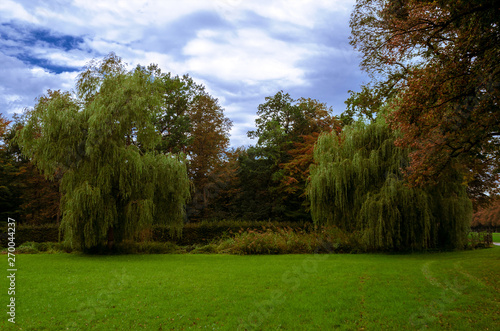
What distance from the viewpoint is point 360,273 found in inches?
370

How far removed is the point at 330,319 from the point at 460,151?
18.5ft

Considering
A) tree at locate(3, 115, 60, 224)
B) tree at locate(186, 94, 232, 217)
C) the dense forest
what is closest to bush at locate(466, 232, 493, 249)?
the dense forest

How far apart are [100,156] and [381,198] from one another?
40.7 ft

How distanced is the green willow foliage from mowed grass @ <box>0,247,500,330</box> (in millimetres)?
4202

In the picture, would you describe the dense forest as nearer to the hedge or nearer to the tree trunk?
the tree trunk

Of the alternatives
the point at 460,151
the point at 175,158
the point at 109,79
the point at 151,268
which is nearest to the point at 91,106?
the point at 109,79

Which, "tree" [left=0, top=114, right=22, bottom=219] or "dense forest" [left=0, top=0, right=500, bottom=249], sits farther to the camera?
"tree" [left=0, top=114, right=22, bottom=219]

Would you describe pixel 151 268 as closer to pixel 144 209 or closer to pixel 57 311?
pixel 144 209

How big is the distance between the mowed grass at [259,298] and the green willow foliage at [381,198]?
13.8 feet

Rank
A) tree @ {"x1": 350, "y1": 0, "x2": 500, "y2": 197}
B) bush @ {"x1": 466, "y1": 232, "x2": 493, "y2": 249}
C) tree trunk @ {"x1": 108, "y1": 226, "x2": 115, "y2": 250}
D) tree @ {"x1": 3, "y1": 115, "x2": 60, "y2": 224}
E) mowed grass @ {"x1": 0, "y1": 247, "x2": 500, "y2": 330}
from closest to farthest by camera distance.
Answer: mowed grass @ {"x1": 0, "y1": 247, "x2": 500, "y2": 330}, tree @ {"x1": 350, "y1": 0, "x2": 500, "y2": 197}, tree trunk @ {"x1": 108, "y1": 226, "x2": 115, "y2": 250}, bush @ {"x1": 466, "y1": 232, "x2": 493, "y2": 249}, tree @ {"x1": 3, "y1": 115, "x2": 60, "y2": 224}

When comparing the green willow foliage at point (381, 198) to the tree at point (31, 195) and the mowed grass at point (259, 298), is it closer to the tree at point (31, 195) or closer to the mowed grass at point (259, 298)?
the mowed grass at point (259, 298)

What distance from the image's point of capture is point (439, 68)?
697cm

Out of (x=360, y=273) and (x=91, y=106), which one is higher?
(x=91, y=106)

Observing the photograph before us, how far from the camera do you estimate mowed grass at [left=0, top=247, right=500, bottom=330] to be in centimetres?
543
